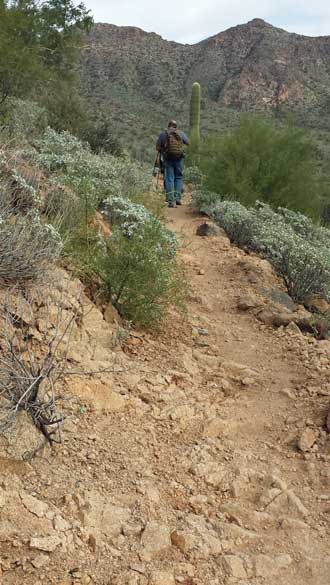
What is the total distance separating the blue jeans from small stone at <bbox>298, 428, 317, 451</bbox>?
700 cm

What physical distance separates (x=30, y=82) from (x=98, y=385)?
1317 centimetres

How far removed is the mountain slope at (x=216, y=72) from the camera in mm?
41188

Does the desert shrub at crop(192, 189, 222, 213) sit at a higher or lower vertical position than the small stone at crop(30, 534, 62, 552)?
higher

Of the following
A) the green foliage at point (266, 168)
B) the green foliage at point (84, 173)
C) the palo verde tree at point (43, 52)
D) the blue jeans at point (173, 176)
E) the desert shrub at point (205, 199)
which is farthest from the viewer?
the palo verde tree at point (43, 52)

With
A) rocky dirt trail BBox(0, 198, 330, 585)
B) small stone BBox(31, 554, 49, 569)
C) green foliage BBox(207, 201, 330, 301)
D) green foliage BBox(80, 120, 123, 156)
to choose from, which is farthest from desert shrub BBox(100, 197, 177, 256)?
green foliage BBox(80, 120, 123, 156)

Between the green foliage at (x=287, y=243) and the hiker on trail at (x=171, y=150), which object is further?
the hiker on trail at (x=171, y=150)

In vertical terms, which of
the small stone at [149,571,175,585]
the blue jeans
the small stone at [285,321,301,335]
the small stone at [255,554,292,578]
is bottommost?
the small stone at [255,554,292,578]

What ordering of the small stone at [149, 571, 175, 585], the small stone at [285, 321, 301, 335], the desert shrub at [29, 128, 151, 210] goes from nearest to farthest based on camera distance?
1. the small stone at [149, 571, 175, 585]
2. the small stone at [285, 321, 301, 335]
3. the desert shrub at [29, 128, 151, 210]

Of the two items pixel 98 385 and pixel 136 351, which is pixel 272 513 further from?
pixel 136 351

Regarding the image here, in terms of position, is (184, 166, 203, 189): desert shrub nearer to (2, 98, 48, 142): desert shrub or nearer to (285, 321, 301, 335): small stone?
(2, 98, 48, 142): desert shrub

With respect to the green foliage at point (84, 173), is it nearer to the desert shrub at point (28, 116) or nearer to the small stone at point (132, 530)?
the desert shrub at point (28, 116)

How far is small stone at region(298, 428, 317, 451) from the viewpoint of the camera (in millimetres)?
3289

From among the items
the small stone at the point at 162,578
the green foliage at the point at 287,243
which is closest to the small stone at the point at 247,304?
the green foliage at the point at 287,243

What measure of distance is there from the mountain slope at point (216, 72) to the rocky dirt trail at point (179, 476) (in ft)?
115
